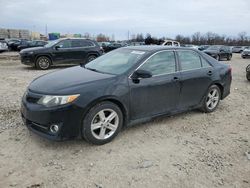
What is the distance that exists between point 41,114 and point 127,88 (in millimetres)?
1358

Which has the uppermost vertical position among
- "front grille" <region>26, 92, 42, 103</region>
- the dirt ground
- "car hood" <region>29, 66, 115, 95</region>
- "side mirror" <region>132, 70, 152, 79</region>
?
"side mirror" <region>132, 70, 152, 79</region>

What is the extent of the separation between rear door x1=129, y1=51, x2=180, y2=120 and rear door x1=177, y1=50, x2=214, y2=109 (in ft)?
0.63

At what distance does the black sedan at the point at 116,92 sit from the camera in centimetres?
332

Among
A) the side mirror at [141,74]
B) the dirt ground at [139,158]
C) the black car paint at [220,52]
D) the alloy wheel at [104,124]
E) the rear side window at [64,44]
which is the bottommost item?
the dirt ground at [139,158]

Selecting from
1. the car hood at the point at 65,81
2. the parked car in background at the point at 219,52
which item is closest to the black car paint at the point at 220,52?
the parked car in background at the point at 219,52

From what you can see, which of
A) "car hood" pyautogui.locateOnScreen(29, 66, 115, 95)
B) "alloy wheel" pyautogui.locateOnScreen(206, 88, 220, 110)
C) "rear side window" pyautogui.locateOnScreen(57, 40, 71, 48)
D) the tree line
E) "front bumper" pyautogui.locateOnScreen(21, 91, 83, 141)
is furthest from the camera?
the tree line

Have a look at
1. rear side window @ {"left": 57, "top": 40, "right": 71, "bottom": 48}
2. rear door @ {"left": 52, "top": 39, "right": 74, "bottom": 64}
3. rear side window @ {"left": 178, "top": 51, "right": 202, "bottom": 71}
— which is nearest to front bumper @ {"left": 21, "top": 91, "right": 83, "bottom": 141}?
rear side window @ {"left": 178, "top": 51, "right": 202, "bottom": 71}

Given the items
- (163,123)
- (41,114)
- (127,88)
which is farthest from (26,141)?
(163,123)

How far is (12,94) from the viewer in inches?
253

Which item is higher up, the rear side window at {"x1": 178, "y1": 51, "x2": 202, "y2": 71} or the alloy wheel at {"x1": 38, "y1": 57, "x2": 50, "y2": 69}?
the rear side window at {"x1": 178, "y1": 51, "x2": 202, "y2": 71}

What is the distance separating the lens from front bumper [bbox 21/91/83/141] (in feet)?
10.7

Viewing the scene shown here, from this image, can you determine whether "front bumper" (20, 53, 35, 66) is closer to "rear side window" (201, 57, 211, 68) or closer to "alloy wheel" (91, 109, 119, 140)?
"rear side window" (201, 57, 211, 68)

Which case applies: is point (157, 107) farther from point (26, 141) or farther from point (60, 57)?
point (60, 57)

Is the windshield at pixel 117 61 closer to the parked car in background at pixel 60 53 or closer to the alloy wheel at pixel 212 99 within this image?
the alloy wheel at pixel 212 99
